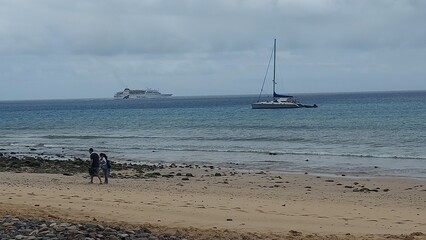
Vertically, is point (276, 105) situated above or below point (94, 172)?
above

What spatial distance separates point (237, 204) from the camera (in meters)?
15.6

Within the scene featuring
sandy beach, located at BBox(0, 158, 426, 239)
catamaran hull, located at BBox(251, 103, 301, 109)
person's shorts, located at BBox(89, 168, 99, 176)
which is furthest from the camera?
catamaran hull, located at BBox(251, 103, 301, 109)

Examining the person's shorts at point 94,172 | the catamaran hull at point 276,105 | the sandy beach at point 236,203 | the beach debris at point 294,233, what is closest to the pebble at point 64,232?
the sandy beach at point 236,203

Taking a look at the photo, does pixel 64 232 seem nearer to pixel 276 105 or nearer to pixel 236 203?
pixel 236 203

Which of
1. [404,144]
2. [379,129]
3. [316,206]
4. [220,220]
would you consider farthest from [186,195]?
[379,129]

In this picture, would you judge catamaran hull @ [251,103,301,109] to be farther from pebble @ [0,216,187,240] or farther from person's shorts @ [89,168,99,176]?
pebble @ [0,216,187,240]

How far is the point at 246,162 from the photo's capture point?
1257 inches

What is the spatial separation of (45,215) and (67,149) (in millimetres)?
32002

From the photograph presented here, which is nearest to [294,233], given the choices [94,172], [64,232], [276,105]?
[64,232]

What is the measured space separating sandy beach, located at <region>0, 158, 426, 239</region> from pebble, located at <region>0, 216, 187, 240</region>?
0.96 metres

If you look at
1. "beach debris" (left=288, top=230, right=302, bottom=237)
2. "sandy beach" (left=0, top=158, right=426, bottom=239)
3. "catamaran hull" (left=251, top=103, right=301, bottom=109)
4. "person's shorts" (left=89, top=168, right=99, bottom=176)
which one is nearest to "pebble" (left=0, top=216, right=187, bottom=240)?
"sandy beach" (left=0, top=158, right=426, bottom=239)

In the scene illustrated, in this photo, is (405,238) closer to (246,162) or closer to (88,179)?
(88,179)

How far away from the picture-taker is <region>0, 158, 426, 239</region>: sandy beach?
460 inches

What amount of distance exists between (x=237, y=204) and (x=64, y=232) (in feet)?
24.1
